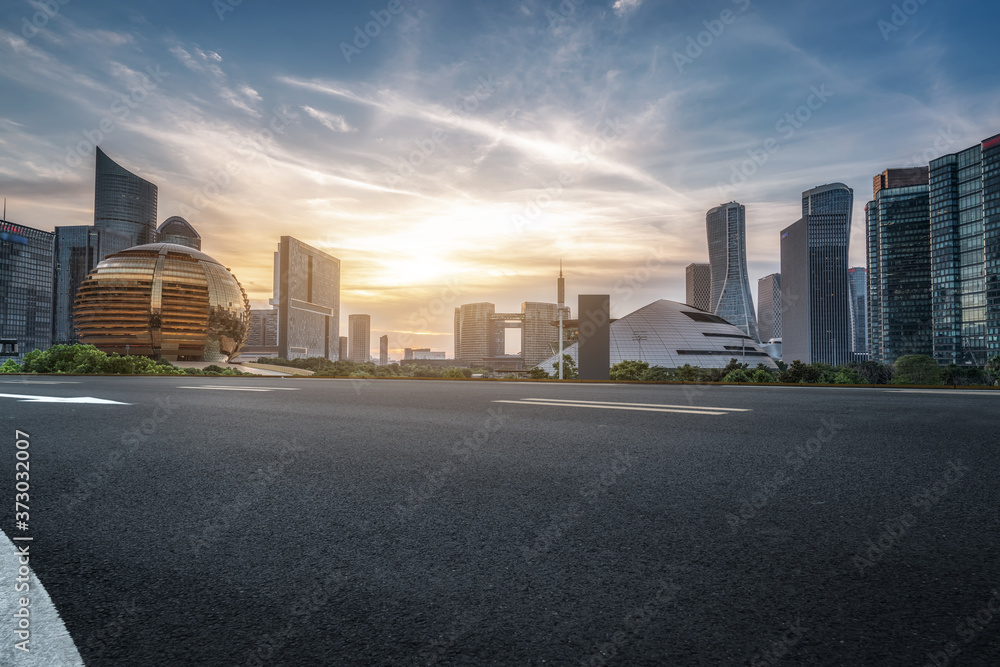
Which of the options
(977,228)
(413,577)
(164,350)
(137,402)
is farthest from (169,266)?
(977,228)

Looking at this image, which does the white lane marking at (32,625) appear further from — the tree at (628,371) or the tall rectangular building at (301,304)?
the tall rectangular building at (301,304)

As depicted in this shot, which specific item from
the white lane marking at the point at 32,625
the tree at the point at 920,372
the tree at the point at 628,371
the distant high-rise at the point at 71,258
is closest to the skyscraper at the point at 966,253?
the tree at the point at 920,372

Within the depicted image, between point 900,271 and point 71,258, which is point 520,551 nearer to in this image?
point 900,271

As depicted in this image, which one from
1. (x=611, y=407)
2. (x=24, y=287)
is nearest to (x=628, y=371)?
(x=611, y=407)

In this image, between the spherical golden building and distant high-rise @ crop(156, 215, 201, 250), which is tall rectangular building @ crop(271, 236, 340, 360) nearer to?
distant high-rise @ crop(156, 215, 201, 250)

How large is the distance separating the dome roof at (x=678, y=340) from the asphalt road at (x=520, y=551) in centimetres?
7741

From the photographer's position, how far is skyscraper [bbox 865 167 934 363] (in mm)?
154625

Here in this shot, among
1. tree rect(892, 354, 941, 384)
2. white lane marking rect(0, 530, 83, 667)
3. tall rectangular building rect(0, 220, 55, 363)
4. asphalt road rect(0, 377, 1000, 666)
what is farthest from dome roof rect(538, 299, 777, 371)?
tall rectangular building rect(0, 220, 55, 363)

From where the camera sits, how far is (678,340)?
85.7m

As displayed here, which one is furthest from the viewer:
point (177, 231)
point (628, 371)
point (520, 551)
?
point (177, 231)

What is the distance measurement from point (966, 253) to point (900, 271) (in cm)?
3801

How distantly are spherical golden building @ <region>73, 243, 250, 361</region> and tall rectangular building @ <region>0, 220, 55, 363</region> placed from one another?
268 ft

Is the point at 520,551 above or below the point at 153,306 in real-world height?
below

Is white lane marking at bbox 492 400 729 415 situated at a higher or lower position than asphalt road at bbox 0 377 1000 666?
lower
